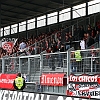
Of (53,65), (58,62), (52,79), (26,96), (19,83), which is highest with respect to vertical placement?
(58,62)

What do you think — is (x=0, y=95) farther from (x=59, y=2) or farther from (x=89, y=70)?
(x=59, y=2)

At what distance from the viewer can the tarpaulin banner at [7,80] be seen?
15.9 m

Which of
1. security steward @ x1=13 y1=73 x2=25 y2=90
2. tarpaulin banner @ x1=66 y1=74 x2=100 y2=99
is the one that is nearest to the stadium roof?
security steward @ x1=13 y1=73 x2=25 y2=90

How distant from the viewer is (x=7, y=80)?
16344 millimetres

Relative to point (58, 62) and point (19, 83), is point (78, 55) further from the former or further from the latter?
point (19, 83)

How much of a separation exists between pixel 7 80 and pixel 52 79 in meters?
4.14

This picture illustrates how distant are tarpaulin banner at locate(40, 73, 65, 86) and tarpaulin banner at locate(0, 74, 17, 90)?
2685mm

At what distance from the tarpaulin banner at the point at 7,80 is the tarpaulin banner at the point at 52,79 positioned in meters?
2.68

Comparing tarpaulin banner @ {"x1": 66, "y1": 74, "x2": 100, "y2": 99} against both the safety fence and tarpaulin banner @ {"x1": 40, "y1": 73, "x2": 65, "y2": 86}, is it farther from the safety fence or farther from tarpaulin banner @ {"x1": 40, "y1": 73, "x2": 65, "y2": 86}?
tarpaulin banner @ {"x1": 40, "y1": 73, "x2": 65, "y2": 86}

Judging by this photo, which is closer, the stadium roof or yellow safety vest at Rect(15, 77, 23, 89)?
yellow safety vest at Rect(15, 77, 23, 89)

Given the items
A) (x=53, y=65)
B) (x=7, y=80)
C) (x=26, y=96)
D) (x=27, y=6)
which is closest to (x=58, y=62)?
(x=53, y=65)

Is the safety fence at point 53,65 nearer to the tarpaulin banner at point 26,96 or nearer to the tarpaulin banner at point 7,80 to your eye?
the tarpaulin banner at point 7,80

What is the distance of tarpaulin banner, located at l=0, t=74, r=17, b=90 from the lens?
52.1ft

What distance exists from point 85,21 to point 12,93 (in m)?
15.8
